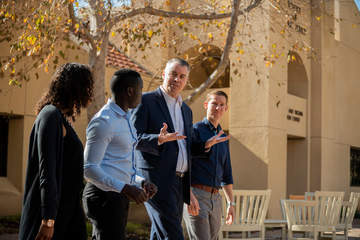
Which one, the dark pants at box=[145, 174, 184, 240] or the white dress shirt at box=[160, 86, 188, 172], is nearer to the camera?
the dark pants at box=[145, 174, 184, 240]

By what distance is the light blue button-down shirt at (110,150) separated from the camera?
3354 mm

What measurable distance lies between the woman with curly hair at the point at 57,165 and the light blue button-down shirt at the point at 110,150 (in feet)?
0.34

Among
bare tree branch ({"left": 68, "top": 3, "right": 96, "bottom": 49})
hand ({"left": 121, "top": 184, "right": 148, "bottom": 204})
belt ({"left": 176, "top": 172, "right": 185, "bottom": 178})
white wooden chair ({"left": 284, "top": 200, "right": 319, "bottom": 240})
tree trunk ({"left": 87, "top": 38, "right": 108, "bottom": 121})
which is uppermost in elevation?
bare tree branch ({"left": 68, "top": 3, "right": 96, "bottom": 49})

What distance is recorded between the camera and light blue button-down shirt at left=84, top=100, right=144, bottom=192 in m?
3.35

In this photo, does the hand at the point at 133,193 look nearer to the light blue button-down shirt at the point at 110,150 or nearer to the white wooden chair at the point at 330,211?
the light blue button-down shirt at the point at 110,150

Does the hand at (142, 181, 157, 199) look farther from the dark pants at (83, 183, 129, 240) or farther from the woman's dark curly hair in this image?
the woman's dark curly hair

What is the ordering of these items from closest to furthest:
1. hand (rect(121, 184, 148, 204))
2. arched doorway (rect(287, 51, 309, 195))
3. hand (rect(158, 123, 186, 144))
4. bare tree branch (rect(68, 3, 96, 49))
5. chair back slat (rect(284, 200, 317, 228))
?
1. hand (rect(121, 184, 148, 204))
2. hand (rect(158, 123, 186, 144))
3. chair back slat (rect(284, 200, 317, 228))
4. bare tree branch (rect(68, 3, 96, 49))
5. arched doorway (rect(287, 51, 309, 195))

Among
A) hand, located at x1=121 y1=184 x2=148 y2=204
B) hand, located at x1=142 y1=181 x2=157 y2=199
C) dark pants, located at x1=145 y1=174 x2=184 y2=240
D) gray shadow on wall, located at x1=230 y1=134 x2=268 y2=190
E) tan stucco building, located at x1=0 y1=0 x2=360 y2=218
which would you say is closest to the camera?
hand, located at x1=121 y1=184 x2=148 y2=204

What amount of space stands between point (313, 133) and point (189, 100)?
8466 millimetres

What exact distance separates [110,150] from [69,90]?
453mm

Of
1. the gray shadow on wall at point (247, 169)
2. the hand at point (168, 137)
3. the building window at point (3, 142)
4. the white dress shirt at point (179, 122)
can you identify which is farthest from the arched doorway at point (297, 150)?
the hand at point (168, 137)

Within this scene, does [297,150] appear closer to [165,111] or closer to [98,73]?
[98,73]

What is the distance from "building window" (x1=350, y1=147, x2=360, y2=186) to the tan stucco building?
45mm

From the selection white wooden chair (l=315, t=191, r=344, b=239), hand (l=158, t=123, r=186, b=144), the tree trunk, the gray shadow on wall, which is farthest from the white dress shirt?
the gray shadow on wall
